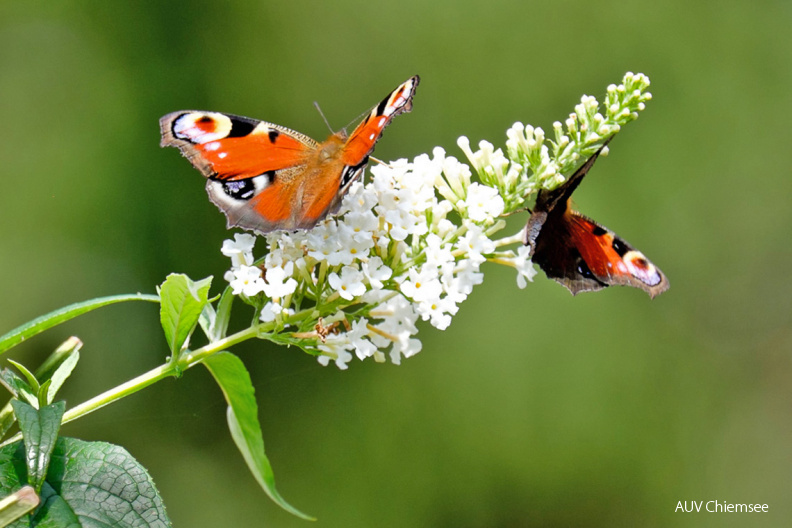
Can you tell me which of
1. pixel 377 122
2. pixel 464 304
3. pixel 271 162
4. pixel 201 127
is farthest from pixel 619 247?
pixel 464 304

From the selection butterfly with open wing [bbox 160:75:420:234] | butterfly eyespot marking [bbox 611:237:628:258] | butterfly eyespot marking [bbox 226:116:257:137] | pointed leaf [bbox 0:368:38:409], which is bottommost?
pointed leaf [bbox 0:368:38:409]

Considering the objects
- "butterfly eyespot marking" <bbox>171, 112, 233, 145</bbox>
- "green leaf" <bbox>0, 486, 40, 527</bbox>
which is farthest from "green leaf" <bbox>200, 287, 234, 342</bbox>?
"green leaf" <bbox>0, 486, 40, 527</bbox>

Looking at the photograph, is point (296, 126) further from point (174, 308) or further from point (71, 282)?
point (174, 308)

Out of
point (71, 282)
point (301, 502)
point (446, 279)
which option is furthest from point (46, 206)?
point (446, 279)

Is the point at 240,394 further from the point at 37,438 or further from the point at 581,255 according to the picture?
the point at 581,255

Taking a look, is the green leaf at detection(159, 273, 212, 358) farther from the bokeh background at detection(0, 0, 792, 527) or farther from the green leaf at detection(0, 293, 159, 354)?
the bokeh background at detection(0, 0, 792, 527)

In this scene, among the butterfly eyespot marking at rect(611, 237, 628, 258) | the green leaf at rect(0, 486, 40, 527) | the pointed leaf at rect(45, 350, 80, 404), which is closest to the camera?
the green leaf at rect(0, 486, 40, 527)
